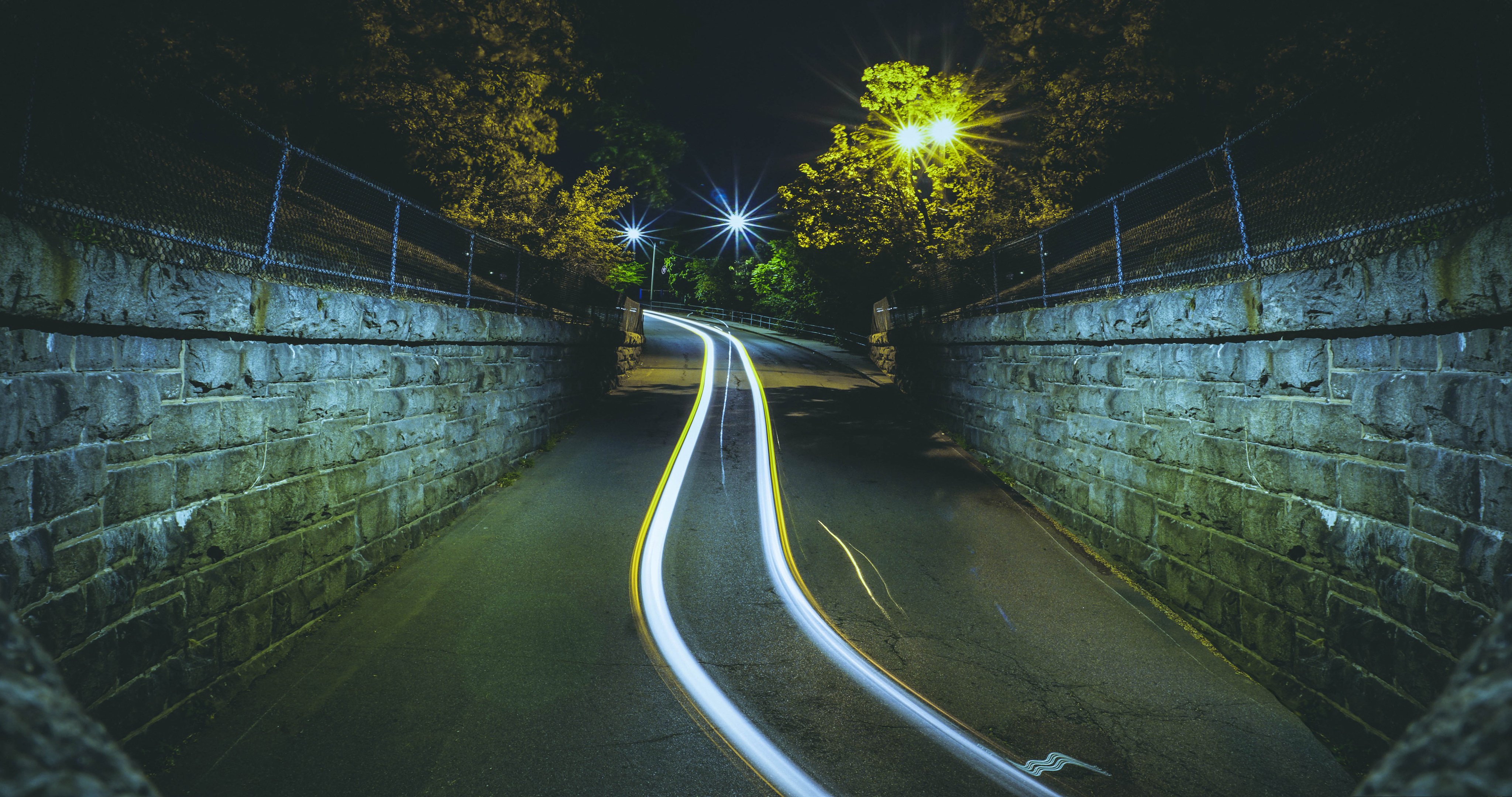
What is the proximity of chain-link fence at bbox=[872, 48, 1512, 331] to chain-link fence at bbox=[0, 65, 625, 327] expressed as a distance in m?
7.42

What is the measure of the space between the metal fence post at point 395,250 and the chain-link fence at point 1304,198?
24.6ft

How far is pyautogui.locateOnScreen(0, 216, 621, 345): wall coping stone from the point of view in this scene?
2957mm

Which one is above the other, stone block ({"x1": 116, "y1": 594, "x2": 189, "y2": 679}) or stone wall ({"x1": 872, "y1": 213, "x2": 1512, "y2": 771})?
stone wall ({"x1": 872, "y1": 213, "x2": 1512, "y2": 771})

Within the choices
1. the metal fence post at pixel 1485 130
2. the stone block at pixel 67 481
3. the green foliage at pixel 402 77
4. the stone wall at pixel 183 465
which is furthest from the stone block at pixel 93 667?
the metal fence post at pixel 1485 130

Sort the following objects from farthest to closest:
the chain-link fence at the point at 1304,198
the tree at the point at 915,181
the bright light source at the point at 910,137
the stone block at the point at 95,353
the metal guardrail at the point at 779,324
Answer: the metal guardrail at the point at 779,324 < the bright light source at the point at 910,137 < the tree at the point at 915,181 < the chain-link fence at the point at 1304,198 < the stone block at the point at 95,353

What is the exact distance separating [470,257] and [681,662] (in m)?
5.68

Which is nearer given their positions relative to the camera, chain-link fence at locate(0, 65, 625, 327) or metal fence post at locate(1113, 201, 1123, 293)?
chain-link fence at locate(0, 65, 625, 327)

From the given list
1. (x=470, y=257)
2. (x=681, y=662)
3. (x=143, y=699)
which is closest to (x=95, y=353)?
(x=143, y=699)

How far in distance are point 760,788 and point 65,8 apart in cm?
1067

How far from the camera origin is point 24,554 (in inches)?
121

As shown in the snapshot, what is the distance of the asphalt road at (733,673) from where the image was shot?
3533 millimetres

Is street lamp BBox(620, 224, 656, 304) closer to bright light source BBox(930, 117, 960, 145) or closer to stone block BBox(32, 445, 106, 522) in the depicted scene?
bright light source BBox(930, 117, 960, 145)

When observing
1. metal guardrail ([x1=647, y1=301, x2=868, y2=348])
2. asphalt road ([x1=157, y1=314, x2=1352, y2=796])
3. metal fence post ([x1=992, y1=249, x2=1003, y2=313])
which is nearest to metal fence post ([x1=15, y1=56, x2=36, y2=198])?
asphalt road ([x1=157, y1=314, x2=1352, y2=796])

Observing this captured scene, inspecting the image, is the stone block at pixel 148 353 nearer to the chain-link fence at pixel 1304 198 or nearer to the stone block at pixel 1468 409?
the stone block at pixel 1468 409
